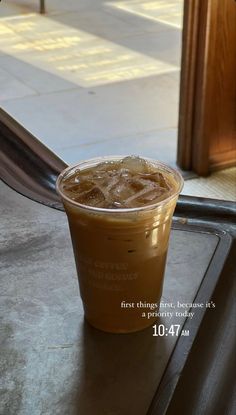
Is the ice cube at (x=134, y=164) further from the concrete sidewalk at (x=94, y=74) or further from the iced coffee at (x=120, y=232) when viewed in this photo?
the concrete sidewalk at (x=94, y=74)

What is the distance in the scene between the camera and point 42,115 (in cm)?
269

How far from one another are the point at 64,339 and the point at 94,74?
8.56 ft

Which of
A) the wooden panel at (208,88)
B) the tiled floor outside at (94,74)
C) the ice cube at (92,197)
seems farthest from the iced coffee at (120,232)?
the tiled floor outside at (94,74)

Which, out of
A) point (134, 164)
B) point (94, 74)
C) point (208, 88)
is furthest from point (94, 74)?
point (134, 164)

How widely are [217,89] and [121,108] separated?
715 millimetres

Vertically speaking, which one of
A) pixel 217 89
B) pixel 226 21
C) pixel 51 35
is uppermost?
pixel 226 21

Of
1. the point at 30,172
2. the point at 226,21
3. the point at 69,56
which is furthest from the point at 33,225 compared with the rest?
the point at 69,56

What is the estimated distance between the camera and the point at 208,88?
208 centimetres

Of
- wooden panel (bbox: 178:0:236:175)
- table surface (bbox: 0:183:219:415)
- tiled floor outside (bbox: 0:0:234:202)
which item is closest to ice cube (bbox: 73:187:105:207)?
table surface (bbox: 0:183:219:415)

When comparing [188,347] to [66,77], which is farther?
[66,77]

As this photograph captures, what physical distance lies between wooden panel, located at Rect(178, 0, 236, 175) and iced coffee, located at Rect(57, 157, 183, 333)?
4.67 ft

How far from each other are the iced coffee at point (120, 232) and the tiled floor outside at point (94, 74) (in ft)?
5.07

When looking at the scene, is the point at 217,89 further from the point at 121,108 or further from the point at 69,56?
the point at 69,56

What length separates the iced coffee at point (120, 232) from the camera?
1.94 feet
